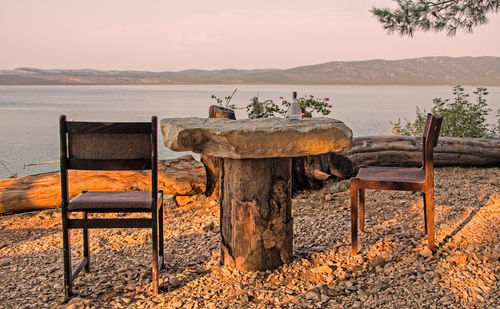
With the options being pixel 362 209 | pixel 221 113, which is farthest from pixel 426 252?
pixel 221 113

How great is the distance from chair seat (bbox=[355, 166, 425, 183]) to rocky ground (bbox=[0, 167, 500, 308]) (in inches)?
21.8

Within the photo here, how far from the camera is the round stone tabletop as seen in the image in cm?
296

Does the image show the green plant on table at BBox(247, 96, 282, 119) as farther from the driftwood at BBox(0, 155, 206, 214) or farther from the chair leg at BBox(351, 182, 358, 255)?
the chair leg at BBox(351, 182, 358, 255)

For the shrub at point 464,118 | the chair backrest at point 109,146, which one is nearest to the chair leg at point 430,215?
the chair backrest at point 109,146

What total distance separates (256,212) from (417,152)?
4332 millimetres

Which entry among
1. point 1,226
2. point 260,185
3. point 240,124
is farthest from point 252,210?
point 1,226

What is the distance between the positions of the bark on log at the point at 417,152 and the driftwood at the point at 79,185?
2594 mm

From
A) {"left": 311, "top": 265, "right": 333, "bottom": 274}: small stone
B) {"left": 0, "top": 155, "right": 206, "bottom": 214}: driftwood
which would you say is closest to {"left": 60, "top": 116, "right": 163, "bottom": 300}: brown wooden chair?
{"left": 311, "top": 265, "right": 333, "bottom": 274}: small stone

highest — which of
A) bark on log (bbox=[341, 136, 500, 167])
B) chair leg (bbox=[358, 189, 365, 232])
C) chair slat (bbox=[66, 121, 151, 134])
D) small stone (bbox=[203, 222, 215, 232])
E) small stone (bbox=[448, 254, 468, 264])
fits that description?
chair slat (bbox=[66, 121, 151, 134])

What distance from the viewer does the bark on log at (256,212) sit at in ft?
10.4

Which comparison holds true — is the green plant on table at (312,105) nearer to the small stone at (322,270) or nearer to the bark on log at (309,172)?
Result: the bark on log at (309,172)

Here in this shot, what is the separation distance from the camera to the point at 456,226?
4094 mm

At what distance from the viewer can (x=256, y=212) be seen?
3195 millimetres

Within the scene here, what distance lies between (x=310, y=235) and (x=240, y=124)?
4.55ft
